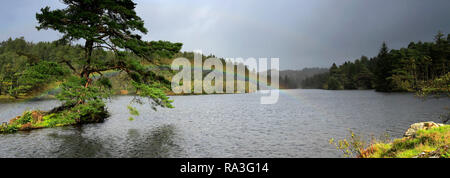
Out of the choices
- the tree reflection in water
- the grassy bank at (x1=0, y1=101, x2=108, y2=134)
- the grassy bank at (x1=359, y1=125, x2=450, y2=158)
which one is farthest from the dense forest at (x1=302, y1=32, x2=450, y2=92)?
the grassy bank at (x1=0, y1=101, x2=108, y2=134)

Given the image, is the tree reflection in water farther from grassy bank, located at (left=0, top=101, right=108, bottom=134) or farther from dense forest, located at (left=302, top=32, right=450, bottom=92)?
dense forest, located at (left=302, top=32, right=450, bottom=92)

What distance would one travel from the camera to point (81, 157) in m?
15.4

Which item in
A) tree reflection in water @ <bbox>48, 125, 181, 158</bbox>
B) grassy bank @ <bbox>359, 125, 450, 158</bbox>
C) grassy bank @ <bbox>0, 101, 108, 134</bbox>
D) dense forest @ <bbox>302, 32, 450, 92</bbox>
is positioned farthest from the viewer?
dense forest @ <bbox>302, 32, 450, 92</bbox>

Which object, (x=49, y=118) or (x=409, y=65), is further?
(x=409, y=65)

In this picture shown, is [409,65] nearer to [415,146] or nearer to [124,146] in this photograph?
[415,146]

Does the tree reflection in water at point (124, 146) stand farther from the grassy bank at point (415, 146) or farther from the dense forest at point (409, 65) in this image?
the dense forest at point (409, 65)

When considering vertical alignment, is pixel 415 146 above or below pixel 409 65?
below

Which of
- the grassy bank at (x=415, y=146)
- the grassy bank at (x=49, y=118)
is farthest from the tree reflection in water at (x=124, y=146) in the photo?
the grassy bank at (x=415, y=146)

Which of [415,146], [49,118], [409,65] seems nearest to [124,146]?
[49,118]

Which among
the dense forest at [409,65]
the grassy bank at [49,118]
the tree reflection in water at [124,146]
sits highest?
the dense forest at [409,65]

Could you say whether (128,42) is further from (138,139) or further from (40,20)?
(138,139)

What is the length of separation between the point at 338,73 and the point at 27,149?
18011cm

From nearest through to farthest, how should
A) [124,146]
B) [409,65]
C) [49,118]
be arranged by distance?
[124,146] → [49,118] → [409,65]
